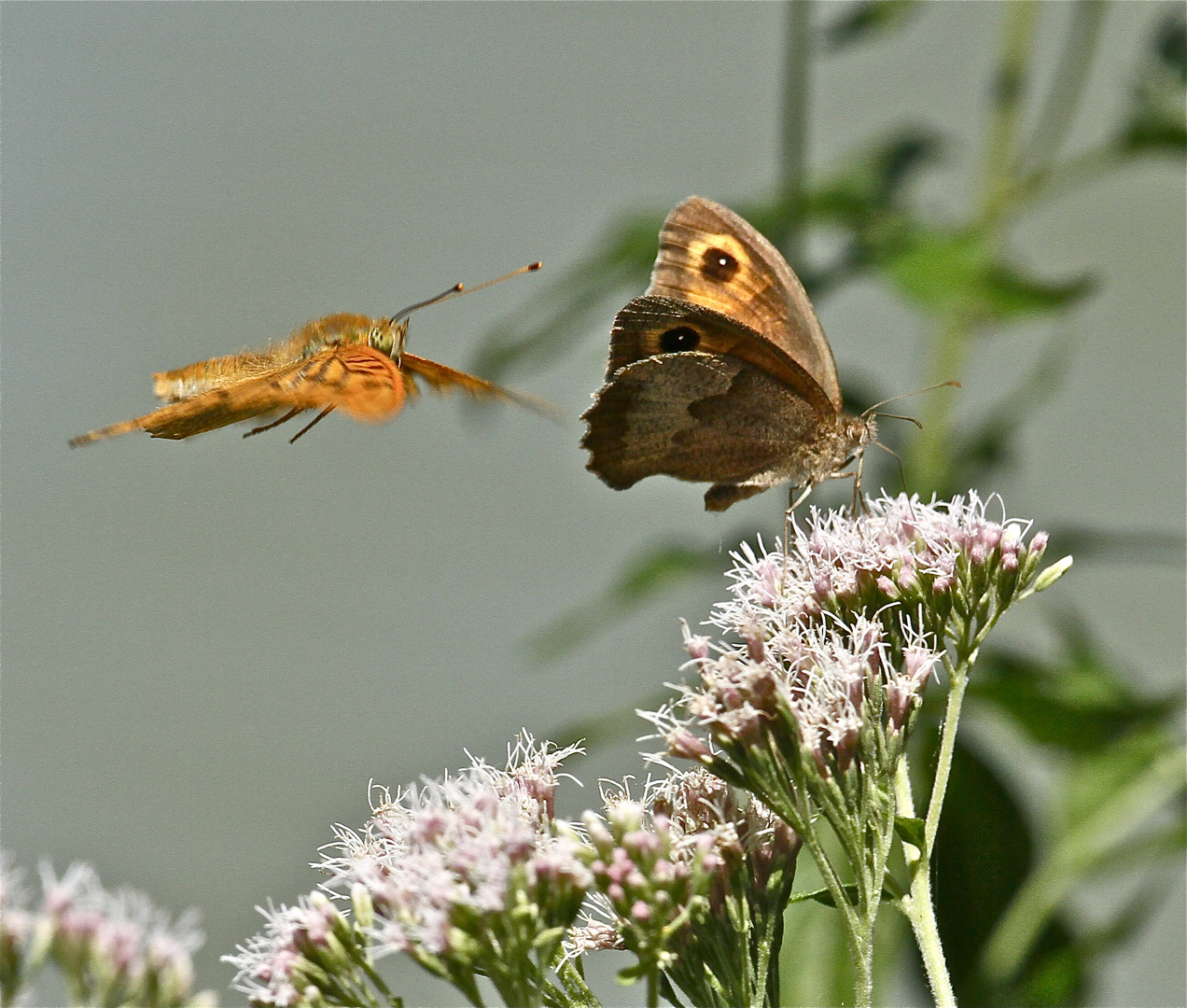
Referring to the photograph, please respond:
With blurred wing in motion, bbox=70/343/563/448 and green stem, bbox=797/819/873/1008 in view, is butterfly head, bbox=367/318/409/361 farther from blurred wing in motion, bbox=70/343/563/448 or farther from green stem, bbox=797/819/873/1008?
green stem, bbox=797/819/873/1008

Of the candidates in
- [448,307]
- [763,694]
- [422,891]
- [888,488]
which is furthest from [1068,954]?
[448,307]

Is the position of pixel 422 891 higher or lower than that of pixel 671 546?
lower

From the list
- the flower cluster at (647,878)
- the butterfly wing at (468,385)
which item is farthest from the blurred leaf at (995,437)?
the flower cluster at (647,878)

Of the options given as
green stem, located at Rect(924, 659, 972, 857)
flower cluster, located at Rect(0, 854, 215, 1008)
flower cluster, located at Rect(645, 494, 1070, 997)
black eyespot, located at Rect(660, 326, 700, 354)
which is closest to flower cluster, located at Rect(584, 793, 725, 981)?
flower cluster, located at Rect(645, 494, 1070, 997)

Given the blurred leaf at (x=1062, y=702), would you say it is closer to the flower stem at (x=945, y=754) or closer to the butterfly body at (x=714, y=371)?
the butterfly body at (x=714, y=371)

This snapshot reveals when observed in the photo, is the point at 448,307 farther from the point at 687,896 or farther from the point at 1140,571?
the point at 687,896

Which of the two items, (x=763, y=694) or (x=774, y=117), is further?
(x=774, y=117)
